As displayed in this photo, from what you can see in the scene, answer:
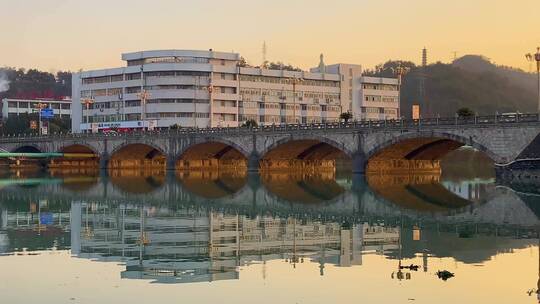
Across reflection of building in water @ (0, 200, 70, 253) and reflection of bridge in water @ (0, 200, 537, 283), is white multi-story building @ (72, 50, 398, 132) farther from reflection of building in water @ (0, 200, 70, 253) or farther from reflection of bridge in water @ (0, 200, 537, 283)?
reflection of bridge in water @ (0, 200, 537, 283)

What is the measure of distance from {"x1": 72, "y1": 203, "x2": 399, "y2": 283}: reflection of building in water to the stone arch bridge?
4058cm

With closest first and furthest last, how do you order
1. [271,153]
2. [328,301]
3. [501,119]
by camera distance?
[328,301] → [501,119] → [271,153]

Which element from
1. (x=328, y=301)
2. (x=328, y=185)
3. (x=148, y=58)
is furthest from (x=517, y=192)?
(x=148, y=58)

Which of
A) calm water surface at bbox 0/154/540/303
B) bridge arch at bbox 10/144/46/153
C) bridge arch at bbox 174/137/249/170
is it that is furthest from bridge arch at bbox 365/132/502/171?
bridge arch at bbox 10/144/46/153

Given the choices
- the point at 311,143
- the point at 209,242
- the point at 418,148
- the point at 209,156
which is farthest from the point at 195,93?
the point at 209,242

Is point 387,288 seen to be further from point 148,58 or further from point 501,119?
point 148,58

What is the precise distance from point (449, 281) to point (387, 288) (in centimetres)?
226

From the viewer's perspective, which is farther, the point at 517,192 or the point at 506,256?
the point at 517,192

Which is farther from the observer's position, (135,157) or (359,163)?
(135,157)

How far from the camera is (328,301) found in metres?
22.8

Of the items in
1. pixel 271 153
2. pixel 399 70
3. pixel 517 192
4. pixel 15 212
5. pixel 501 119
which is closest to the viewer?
pixel 15 212

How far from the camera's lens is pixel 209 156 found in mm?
131250

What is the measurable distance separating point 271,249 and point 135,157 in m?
116

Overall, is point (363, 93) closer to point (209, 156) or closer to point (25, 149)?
point (209, 156)
